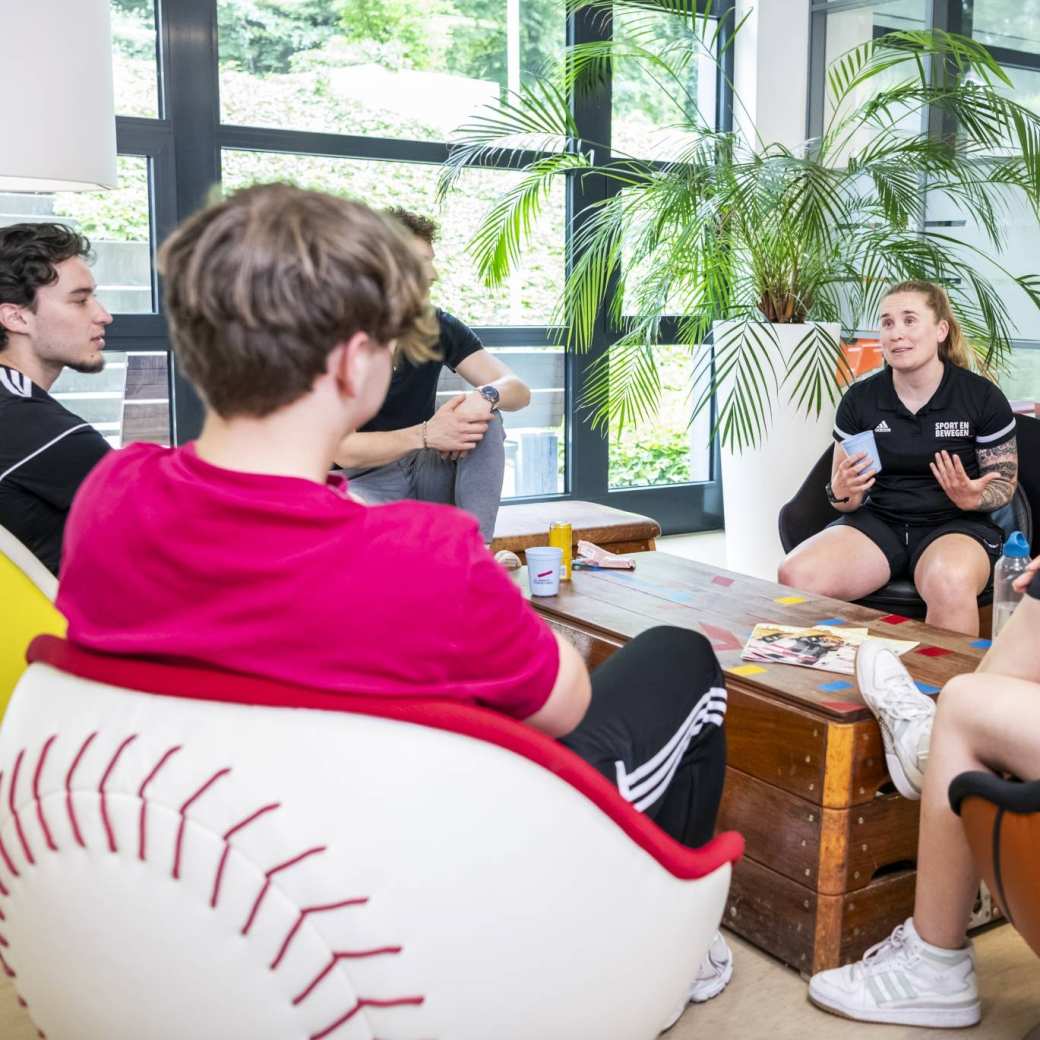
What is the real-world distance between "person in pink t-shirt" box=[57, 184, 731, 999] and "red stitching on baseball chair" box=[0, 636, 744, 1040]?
0.04 metres

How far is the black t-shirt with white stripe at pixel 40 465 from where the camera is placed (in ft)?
6.77

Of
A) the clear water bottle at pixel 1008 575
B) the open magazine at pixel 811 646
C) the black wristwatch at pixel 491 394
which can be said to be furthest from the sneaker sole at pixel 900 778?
the black wristwatch at pixel 491 394

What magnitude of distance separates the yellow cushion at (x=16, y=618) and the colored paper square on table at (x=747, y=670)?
107 cm

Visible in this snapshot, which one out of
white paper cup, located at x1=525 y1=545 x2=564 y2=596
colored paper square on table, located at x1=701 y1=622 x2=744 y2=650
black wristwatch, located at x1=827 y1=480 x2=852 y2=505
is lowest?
colored paper square on table, located at x1=701 y1=622 x2=744 y2=650

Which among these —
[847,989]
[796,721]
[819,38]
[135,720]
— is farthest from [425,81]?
[135,720]

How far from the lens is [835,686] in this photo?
6.72 ft

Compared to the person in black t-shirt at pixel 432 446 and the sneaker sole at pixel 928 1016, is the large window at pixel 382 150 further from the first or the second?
the sneaker sole at pixel 928 1016

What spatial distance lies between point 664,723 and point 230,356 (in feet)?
2.32

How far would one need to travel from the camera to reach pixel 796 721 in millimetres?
1974

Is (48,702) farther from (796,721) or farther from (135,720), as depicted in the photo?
(796,721)

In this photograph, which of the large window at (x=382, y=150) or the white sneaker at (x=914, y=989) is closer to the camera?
the white sneaker at (x=914, y=989)

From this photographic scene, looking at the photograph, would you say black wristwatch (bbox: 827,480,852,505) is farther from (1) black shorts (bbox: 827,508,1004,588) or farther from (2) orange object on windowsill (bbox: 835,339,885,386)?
(2) orange object on windowsill (bbox: 835,339,885,386)

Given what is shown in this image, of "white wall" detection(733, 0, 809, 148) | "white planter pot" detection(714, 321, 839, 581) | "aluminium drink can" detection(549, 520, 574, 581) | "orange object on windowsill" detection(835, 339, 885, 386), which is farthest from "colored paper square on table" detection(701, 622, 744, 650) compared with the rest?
"white wall" detection(733, 0, 809, 148)

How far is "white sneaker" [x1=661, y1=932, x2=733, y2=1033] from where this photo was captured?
1.93 metres
